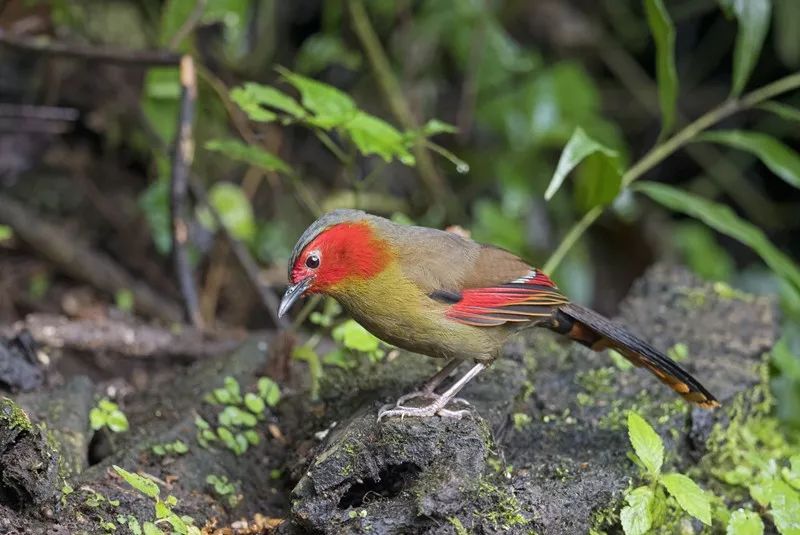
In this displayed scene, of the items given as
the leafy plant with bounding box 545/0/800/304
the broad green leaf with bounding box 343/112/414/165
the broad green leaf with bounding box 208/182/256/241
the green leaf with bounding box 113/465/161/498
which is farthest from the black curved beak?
the broad green leaf with bounding box 208/182/256/241

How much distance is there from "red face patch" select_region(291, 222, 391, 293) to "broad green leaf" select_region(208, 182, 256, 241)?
9.48 feet

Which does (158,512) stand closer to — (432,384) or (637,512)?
(432,384)

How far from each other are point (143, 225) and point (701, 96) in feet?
14.4

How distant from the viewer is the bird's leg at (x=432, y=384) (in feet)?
10.2

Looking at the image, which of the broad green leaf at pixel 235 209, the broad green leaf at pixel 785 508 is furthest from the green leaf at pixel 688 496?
the broad green leaf at pixel 235 209

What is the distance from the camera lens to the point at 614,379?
3.72m

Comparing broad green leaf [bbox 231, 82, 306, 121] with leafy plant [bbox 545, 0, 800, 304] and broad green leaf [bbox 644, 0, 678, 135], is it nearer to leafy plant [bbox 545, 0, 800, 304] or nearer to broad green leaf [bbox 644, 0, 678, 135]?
Result: leafy plant [bbox 545, 0, 800, 304]

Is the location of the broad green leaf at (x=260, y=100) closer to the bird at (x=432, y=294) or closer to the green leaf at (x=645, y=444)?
the bird at (x=432, y=294)

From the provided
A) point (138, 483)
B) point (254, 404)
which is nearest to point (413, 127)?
point (254, 404)

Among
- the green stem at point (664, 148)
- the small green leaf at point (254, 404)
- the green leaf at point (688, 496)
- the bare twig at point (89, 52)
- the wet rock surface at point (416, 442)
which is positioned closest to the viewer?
the wet rock surface at point (416, 442)

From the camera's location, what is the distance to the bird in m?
3.04

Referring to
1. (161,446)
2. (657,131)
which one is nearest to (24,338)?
(161,446)

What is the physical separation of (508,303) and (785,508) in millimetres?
1076

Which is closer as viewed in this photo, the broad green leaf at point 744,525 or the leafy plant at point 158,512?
the leafy plant at point 158,512
